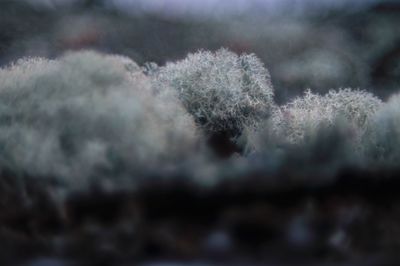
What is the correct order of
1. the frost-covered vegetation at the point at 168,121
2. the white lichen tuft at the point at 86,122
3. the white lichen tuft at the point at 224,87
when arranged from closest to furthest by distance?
the frost-covered vegetation at the point at 168,121 → the white lichen tuft at the point at 86,122 → the white lichen tuft at the point at 224,87

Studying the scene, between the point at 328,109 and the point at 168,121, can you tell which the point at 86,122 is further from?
the point at 328,109

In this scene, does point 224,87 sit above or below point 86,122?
above

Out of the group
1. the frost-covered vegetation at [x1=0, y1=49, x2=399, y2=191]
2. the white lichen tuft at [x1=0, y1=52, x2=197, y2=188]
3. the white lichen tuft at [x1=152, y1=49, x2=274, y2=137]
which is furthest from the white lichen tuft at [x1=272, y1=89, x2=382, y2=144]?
the white lichen tuft at [x1=0, y1=52, x2=197, y2=188]

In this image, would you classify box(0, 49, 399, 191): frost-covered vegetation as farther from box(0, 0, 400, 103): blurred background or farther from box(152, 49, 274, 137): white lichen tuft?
box(0, 0, 400, 103): blurred background

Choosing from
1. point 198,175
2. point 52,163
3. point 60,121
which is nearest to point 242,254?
point 198,175

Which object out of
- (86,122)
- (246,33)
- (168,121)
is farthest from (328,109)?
(86,122)

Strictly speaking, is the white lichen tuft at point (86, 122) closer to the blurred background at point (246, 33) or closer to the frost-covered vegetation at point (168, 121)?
the frost-covered vegetation at point (168, 121)

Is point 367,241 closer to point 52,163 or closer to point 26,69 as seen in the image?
point 52,163

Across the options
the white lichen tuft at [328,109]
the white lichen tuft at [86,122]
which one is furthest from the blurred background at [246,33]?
the white lichen tuft at [86,122]

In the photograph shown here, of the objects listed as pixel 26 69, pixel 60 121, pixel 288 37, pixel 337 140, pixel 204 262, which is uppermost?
pixel 288 37
